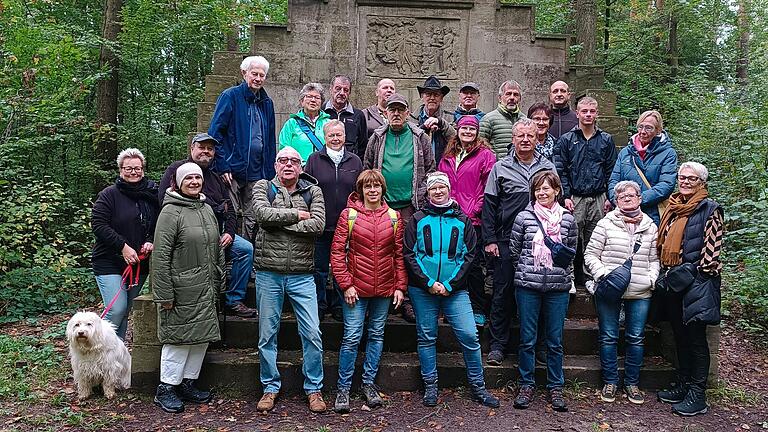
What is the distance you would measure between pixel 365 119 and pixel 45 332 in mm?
4724

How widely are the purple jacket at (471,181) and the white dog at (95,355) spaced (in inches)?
126

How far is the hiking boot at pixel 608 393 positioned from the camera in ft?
16.5

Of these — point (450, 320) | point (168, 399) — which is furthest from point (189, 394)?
point (450, 320)

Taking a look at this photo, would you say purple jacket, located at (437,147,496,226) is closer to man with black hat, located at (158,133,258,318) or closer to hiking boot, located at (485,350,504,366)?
hiking boot, located at (485,350,504,366)

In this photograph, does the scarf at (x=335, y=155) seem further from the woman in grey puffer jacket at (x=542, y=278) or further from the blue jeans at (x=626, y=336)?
the blue jeans at (x=626, y=336)

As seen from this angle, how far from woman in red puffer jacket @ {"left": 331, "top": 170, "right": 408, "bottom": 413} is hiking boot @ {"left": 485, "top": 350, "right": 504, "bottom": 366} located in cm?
105

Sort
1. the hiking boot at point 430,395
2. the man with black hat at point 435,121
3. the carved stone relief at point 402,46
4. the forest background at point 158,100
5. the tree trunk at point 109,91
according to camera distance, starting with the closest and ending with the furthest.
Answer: the hiking boot at point 430,395 < the man with black hat at point 435,121 < the forest background at point 158,100 < the carved stone relief at point 402,46 < the tree trunk at point 109,91

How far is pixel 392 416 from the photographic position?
185 inches

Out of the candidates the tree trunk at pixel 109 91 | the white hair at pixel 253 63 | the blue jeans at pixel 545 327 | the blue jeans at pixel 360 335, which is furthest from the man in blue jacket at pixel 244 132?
the tree trunk at pixel 109 91

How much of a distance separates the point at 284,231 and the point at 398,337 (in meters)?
1.61

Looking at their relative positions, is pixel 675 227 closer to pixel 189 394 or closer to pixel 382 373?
pixel 382 373

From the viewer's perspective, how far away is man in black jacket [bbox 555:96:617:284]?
5.80m

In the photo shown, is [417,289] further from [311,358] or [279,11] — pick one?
[279,11]

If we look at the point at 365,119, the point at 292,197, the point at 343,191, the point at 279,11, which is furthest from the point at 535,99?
the point at 279,11
